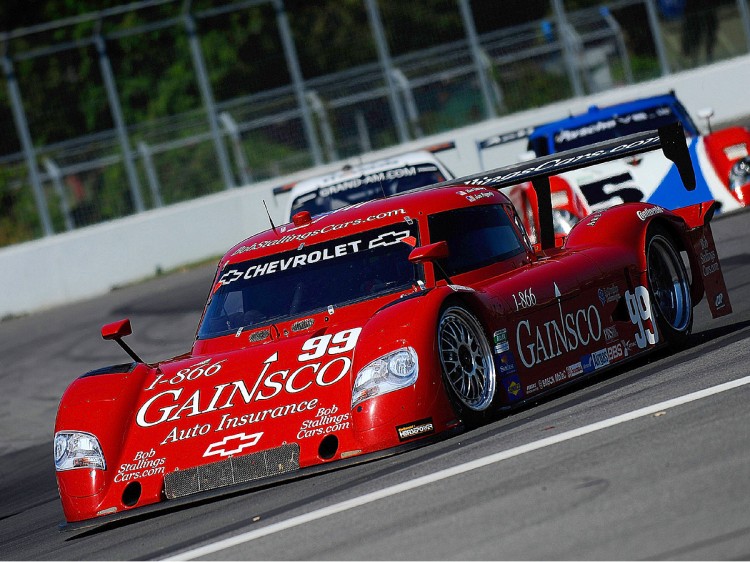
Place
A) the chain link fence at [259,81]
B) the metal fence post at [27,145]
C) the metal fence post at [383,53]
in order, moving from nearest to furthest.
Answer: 1. the metal fence post at [27,145]
2. the chain link fence at [259,81]
3. the metal fence post at [383,53]

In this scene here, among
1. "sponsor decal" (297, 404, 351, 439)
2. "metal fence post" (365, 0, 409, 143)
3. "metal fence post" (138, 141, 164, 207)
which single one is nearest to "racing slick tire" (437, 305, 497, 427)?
"sponsor decal" (297, 404, 351, 439)

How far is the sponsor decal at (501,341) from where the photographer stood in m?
7.44

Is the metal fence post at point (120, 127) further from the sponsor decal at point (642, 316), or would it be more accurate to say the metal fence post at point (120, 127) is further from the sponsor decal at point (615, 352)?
the sponsor decal at point (615, 352)

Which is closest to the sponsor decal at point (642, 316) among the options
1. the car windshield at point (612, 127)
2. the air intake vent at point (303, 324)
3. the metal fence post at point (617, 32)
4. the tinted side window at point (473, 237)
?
the tinted side window at point (473, 237)

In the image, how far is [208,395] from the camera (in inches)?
288

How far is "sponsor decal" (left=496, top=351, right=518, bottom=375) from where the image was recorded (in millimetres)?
7438

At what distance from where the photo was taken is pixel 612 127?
1599 centimetres

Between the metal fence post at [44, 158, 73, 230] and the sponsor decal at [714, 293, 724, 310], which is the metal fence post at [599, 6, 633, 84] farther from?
the sponsor decal at [714, 293, 724, 310]

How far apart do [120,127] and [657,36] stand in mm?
9658

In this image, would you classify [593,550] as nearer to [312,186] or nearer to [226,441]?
[226,441]

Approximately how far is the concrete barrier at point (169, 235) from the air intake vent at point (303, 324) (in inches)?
501

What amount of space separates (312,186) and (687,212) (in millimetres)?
5428

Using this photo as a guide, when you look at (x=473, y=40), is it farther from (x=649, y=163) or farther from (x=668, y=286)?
(x=668, y=286)

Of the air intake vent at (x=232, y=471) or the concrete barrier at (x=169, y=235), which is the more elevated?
the concrete barrier at (x=169, y=235)
